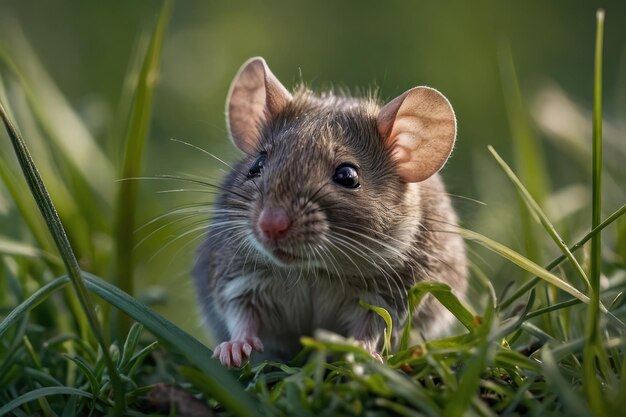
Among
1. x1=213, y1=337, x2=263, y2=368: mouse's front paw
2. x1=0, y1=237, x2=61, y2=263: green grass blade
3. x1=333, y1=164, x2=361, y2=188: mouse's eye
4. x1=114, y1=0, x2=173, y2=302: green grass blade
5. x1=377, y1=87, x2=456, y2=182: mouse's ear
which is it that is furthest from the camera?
x1=114, y1=0, x2=173, y2=302: green grass blade

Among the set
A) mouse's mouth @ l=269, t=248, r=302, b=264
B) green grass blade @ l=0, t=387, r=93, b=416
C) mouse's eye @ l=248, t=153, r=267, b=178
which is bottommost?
green grass blade @ l=0, t=387, r=93, b=416

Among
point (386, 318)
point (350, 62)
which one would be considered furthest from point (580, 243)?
point (350, 62)

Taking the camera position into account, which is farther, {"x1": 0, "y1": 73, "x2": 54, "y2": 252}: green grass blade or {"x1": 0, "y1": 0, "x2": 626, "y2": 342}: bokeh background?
{"x1": 0, "y1": 0, "x2": 626, "y2": 342}: bokeh background

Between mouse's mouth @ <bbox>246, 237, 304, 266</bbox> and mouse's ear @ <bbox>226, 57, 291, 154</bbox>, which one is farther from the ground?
mouse's ear @ <bbox>226, 57, 291, 154</bbox>

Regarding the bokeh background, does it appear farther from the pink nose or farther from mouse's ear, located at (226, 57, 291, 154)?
the pink nose

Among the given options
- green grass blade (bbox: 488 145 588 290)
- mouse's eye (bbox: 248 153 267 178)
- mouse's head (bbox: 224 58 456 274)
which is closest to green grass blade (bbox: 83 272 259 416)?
mouse's head (bbox: 224 58 456 274)

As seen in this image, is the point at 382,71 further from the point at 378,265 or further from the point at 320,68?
the point at 378,265

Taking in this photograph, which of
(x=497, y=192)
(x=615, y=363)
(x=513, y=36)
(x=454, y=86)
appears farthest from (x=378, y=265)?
(x=513, y=36)

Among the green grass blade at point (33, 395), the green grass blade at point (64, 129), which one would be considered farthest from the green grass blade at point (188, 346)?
the green grass blade at point (64, 129)
